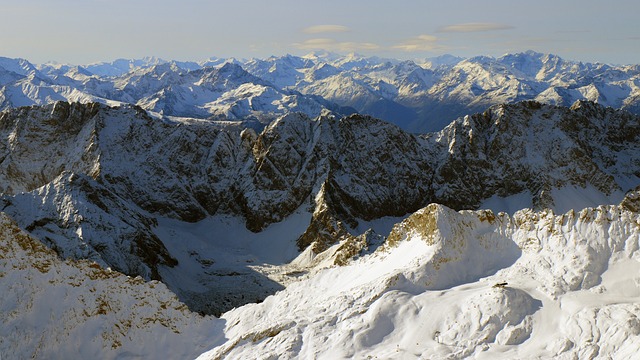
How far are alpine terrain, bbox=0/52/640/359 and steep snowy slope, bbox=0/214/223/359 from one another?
6.5 inches

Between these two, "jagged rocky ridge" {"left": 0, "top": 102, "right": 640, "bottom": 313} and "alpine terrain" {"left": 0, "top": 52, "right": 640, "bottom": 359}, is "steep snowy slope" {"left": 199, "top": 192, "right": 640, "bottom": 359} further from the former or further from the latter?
"jagged rocky ridge" {"left": 0, "top": 102, "right": 640, "bottom": 313}

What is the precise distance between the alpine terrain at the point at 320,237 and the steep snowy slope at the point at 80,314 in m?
0.16

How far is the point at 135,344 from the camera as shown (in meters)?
50.5

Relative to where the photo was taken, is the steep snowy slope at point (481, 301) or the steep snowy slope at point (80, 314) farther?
the steep snowy slope at point (80, 314)

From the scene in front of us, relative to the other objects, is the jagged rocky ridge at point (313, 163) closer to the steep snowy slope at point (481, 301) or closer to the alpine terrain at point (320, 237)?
the alpine terrain at point (320, 237)

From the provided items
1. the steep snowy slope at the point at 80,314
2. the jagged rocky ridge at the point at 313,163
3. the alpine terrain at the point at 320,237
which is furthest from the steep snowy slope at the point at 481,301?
the jagged rocky ridge at the point at 313,163

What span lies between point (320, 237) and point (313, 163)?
32.2m

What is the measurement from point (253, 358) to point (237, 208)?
119 m

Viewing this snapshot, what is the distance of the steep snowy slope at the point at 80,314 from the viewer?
48.5m

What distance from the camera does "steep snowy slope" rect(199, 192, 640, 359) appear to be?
3816 cm

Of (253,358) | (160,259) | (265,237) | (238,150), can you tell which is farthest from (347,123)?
(253,358)

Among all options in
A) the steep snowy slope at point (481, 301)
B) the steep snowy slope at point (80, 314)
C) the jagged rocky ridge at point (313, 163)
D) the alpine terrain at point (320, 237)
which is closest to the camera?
the steep snowy slope at point (481, 301)

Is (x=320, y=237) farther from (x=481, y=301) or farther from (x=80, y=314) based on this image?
(x=481, y=301)

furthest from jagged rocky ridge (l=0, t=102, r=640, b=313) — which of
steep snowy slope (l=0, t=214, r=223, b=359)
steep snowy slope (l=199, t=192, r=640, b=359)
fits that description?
steep snowy slope (l=199, t=192, r=640, b=359)
